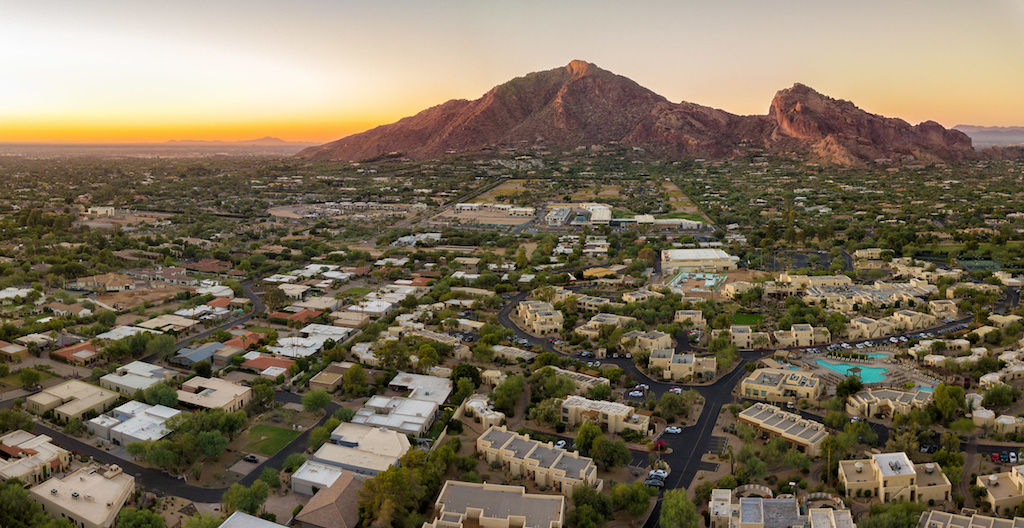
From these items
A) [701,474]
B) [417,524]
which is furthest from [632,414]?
[417,524]

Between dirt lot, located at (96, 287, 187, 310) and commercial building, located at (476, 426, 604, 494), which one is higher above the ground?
commercial building, located at (476, 426, 604, 494)

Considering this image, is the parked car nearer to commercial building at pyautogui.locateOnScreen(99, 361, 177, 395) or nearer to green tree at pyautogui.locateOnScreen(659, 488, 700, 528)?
green tree at pyautogui.locateOnScreen(659, 488, 700, 528)

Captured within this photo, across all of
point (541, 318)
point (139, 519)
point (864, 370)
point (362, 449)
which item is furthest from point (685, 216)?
point (139, 519)

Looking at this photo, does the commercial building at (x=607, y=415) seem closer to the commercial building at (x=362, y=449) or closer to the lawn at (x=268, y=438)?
the commercial building at (x=362, y=449)

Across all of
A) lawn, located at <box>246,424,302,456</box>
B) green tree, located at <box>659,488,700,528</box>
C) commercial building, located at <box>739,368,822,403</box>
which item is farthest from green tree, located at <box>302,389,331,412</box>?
commercial building, located at <box>739,368,822,403</box>

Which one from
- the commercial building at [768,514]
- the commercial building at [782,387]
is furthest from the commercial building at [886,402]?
the commercial building at [768,514]
